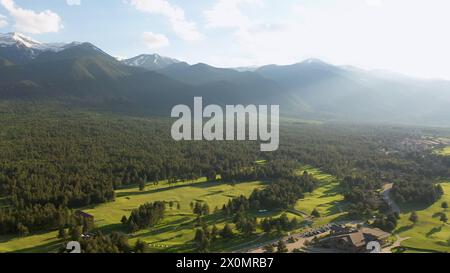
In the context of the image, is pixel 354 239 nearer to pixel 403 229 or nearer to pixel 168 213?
pixel 403 229

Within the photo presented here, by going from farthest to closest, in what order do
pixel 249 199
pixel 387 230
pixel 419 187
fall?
pixel 419 187, pixel 249 199, pixel 387 230

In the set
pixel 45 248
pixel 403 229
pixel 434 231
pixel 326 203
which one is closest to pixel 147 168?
pixel 326 203

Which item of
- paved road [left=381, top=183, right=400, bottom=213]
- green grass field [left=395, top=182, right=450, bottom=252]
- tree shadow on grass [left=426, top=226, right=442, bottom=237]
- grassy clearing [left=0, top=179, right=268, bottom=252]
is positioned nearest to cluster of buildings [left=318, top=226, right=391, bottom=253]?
green grass field [left=395, top=182, right=450, bottom=252]

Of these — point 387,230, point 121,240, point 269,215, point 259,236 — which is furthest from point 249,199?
point 121,240

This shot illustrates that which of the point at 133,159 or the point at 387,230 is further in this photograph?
the point at 133,159

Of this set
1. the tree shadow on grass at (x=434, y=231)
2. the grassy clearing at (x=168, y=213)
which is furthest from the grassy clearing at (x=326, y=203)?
the tree shadow on grass at (x=434, y=231)

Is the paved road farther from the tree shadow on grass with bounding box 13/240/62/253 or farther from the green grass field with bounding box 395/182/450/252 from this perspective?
the tree shadow on grass with bounding box 13/240/62/253
